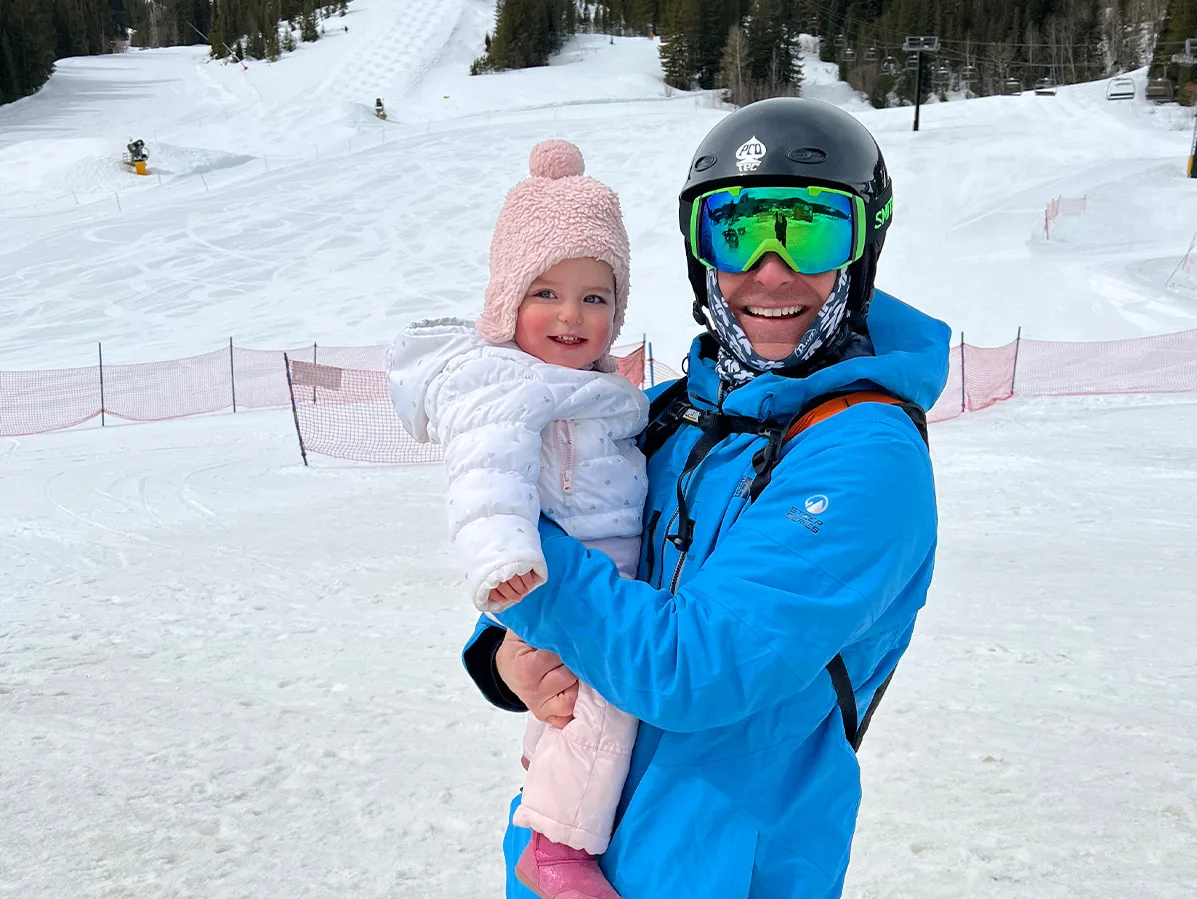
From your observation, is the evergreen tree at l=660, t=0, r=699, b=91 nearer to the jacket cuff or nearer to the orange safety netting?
the orange safety netting

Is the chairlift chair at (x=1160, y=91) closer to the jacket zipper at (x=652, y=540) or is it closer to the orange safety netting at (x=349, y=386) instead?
the orange safety netting at (x=349, y=386)

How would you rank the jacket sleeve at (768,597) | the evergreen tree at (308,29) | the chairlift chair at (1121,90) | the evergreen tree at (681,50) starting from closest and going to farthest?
the jacket sleeve at (768,597), the chairlift chair at (1121,90), the evergreen tree at (681,50), the evergreen tree at (308,29)

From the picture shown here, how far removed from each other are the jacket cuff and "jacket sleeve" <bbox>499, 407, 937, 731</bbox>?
42cm

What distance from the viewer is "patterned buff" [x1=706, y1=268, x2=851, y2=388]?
63.8 inches

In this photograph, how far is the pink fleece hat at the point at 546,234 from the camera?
1818mm

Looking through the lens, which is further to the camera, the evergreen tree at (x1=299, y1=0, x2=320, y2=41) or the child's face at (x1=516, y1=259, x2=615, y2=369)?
the evergreen tree at (x1=299, y1=0, x2=320, y2=41)

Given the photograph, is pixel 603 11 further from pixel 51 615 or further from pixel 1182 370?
pixel 51 615

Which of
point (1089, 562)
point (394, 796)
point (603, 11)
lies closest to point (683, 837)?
point (394, 796)

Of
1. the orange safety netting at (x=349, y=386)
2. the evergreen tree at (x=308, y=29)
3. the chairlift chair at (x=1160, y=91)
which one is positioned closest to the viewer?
the orange safety netting at (x=349, y=386)

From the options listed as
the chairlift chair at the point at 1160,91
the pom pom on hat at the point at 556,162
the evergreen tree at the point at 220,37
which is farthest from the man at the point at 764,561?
the evergreen tree at the point at 220,37

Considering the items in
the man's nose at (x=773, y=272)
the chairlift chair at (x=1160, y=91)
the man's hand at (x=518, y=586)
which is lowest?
the man's hand at (x=518, y=586)

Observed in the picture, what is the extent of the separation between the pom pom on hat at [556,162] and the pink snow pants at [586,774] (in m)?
0.98

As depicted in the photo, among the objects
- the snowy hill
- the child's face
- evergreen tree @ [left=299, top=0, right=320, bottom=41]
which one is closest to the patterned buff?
the child's face

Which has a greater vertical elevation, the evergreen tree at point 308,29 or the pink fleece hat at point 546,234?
the evergreen tree at point 308,29
